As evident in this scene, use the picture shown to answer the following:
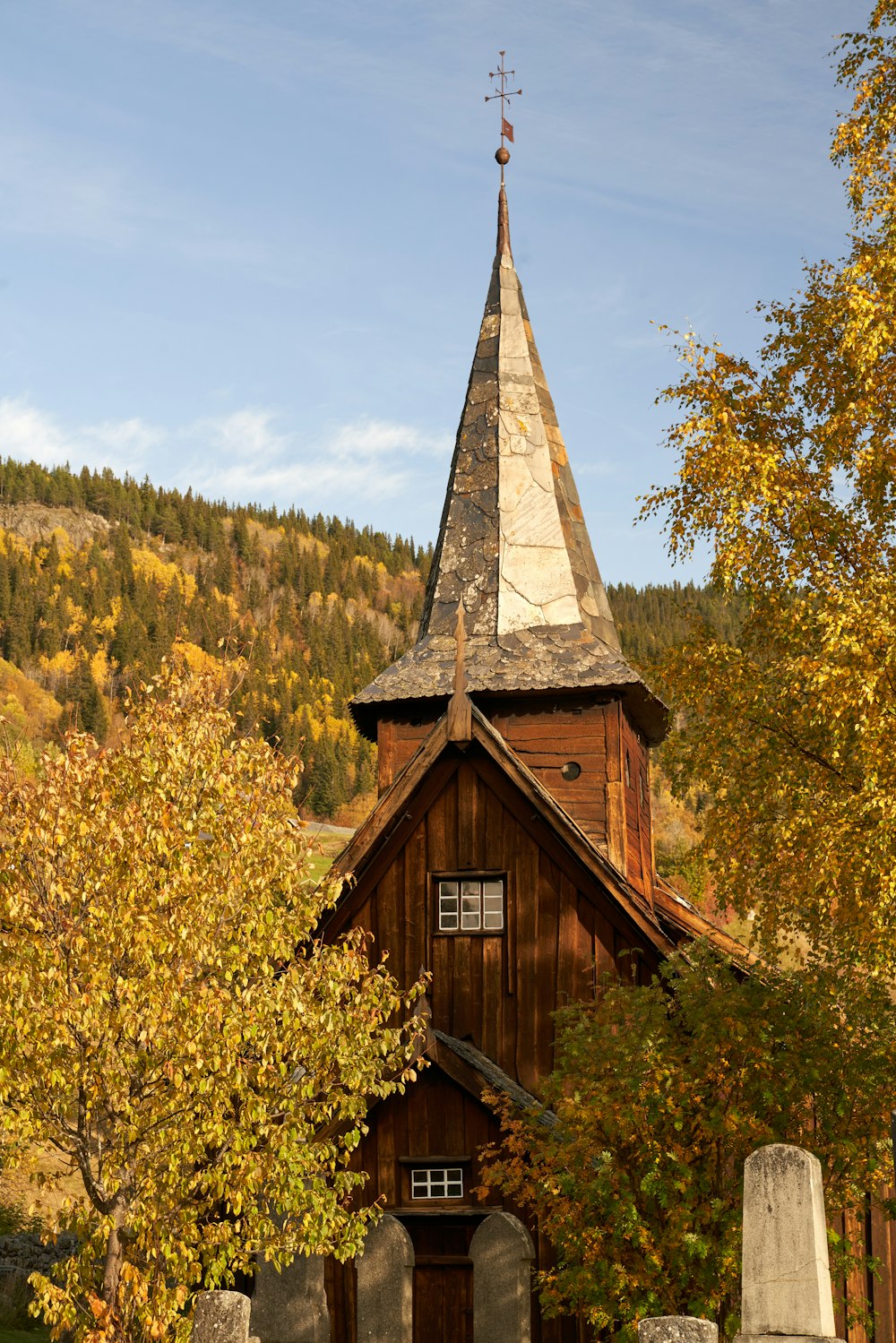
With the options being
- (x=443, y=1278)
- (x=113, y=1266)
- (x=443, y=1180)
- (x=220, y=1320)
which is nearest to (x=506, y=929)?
(x=443, y=1180)

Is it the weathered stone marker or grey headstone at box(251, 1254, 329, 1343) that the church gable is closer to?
grey headstone at box(251, 1254, 329, 1343)

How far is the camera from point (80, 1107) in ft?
48.5

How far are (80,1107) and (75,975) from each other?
1242 mm

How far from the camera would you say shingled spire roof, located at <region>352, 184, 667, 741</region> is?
74.4ft

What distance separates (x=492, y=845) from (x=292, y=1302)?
19.9ft

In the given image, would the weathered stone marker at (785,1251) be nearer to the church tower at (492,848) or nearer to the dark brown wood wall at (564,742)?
the church tower at (492,848)

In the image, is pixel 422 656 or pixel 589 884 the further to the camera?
pixel 422 656

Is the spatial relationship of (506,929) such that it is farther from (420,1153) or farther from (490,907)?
(420,1153)

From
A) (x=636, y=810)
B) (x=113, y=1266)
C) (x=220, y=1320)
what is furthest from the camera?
(x=636, y=810)

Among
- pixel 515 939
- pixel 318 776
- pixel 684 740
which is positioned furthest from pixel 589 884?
pixel 318 776

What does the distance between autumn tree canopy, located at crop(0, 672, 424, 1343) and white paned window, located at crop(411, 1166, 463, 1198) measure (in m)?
2.72

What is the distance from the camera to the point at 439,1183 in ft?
61.8

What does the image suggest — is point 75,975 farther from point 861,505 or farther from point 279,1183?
point 861,505

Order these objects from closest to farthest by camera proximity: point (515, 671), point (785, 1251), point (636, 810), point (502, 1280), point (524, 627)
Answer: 1. point (785, 1251)
2. point (502, 1280)
3. point (515, 671)
4. point (524, 627)
5. point (636, 810)
